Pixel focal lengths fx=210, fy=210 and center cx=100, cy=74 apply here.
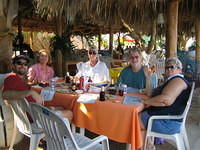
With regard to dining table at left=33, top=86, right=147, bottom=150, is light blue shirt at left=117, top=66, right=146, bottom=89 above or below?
above

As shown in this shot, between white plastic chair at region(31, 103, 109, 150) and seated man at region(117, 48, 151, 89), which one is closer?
white plastic chair at region(31, 103, 109, 150)

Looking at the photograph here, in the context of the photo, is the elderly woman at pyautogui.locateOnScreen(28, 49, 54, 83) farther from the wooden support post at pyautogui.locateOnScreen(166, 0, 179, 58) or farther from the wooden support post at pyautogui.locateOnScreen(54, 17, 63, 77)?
the wooden support post at pyautogui.locateOnScreen(54, 17, 63, 77)

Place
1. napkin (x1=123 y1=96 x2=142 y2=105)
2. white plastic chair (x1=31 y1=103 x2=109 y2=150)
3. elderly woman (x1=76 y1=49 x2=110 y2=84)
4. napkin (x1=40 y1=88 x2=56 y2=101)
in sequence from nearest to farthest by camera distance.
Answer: white plastic chair (x1=31 y1=103 x2=109 y2=150), napkin (x1=123 y1=96 x2=142 y2=105), napkin (x1=40 y1=88 x2=56 y2=101), elderly woman (x1=76 y1=49 x2=110 y2=84)

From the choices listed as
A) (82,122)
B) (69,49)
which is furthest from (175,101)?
(69,49)

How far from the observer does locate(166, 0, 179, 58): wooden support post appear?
376 centimetres

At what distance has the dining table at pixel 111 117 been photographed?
2.00 meters

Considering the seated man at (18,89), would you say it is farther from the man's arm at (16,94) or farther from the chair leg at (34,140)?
the chair leg at (34,140)

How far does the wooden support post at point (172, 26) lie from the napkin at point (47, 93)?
2.39m

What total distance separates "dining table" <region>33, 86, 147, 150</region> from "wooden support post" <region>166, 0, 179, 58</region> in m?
1.82

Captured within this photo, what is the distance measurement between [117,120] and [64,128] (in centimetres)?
70

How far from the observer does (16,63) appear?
100.0 inches

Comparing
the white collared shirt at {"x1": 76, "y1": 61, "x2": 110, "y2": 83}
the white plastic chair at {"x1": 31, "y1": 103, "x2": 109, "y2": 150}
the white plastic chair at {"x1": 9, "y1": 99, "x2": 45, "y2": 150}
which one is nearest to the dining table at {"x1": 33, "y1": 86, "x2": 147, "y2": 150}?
the white plastic chair at {"x1": 31, "y1": 103, "x2": 109, "y2": 150}

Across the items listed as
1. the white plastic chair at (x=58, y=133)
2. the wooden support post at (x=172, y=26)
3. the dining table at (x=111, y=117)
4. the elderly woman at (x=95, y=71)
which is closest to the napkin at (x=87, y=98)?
the dining table at (x=111, y=117)

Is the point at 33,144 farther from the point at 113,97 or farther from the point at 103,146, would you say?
the point at 113,97
